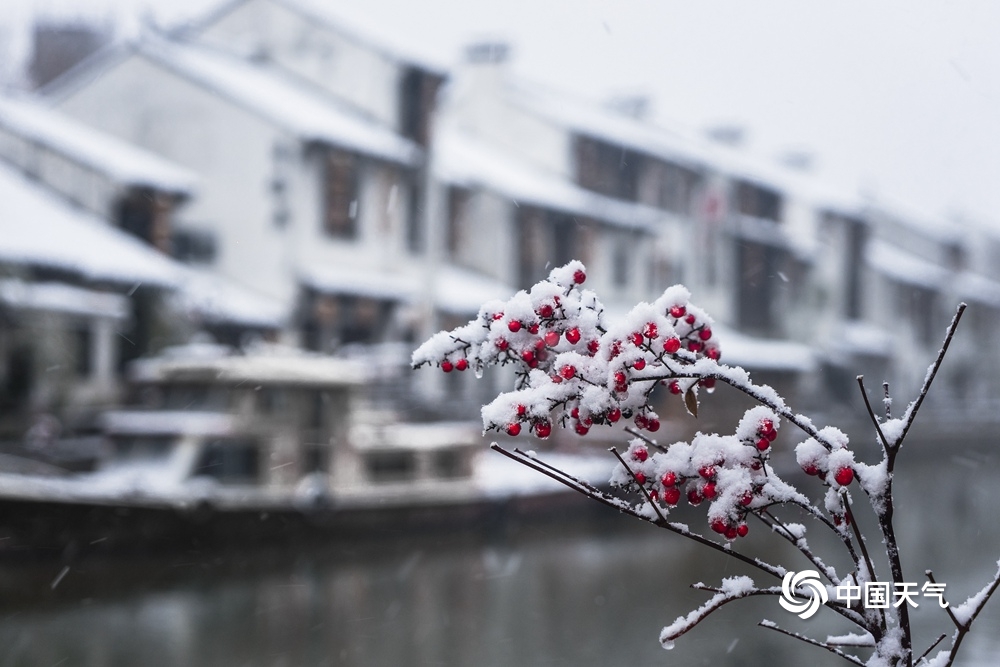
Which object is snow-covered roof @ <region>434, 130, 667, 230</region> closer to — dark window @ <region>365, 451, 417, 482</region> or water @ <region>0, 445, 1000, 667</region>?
dark window @ <region>365, 451, 417, 482</region>

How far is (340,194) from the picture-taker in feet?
72.1

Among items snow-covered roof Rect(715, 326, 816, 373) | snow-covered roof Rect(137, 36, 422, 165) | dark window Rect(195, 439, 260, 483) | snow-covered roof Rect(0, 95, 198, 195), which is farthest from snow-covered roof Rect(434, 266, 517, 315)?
dark window Rect(195, 439, 260, 483)

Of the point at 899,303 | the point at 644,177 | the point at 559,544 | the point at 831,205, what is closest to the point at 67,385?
the point at 559,544

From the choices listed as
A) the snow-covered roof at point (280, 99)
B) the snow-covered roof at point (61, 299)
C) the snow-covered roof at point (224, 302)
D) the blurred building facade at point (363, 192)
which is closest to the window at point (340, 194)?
the blurred building facade at point (363, 192)

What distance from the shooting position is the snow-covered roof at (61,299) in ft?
54.5

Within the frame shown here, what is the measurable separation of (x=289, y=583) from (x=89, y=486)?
2.53 m

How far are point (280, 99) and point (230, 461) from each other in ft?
34.2

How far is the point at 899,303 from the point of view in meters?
44.5

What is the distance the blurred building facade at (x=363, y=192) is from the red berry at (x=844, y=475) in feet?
54.3

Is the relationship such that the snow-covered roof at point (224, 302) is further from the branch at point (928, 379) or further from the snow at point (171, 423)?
the branch at point (928, 379)

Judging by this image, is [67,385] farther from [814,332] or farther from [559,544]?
[814,332]

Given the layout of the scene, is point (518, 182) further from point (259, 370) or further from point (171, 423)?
point (171, 423)

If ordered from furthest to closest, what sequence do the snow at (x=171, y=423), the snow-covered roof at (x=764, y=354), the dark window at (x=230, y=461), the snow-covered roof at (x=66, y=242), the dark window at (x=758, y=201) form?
the dark window at (x=758, y=201) → the snow-covered roof at (x=764, y=354) → the snow-covered roof at (x=66, y=242) → the dark window at (x=230, y=461) → the snow at (x=171, y=423)

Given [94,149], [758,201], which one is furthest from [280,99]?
[758,201]
